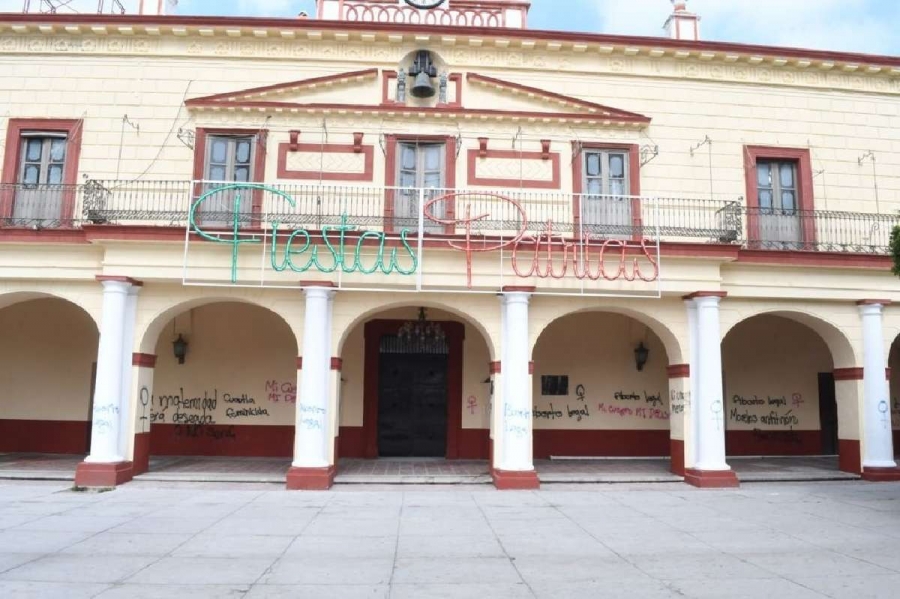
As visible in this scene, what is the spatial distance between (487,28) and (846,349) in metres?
9.41

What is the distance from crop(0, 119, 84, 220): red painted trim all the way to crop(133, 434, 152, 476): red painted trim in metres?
4.63

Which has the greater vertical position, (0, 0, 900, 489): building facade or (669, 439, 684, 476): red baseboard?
(0, 0, 900, 489): building facade

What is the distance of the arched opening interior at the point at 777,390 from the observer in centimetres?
1572

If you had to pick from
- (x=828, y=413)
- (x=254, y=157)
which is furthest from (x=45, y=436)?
(x=828, y=413)

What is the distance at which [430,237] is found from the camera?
12031 millimetres

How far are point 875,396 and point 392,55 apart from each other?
11418mm

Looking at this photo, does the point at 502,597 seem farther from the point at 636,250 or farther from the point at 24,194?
the point at 24,194

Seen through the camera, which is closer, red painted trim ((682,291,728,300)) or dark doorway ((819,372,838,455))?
red painted trim ((682,291,728,300))

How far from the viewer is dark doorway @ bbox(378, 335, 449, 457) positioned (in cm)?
1505

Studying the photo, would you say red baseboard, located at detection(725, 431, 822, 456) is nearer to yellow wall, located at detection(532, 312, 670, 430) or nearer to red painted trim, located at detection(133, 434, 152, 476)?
yellow wall, located at detection(532, 312, 670, 430)

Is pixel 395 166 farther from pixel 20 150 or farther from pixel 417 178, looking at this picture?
pixel 20 150

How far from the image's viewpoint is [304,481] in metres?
11.4

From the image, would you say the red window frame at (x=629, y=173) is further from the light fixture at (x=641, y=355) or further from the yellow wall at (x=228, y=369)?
the yellow wall at (x=228, y=369)

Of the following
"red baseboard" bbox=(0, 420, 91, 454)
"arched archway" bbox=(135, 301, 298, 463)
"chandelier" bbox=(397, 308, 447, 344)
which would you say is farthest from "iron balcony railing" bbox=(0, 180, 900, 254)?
"red baseboard" bbox=(0, 420, 91, 454)
